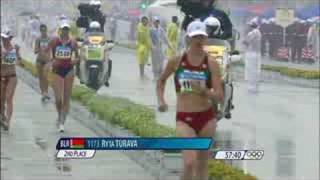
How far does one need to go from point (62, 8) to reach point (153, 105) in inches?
117

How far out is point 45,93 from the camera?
13.6 metres

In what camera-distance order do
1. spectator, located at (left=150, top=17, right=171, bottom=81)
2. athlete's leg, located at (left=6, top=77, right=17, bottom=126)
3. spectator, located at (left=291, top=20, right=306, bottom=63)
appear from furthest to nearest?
1. athlete's leg, located at (left=6, top=77, right=17, bottom=126)
2. spectator, located at (left=291, top=20, right=306, bottom=63)
3. spectator, located at (left=150, top=17, right=171, bottom=81)

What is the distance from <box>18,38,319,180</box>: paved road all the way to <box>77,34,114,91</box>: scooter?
1.11 ft

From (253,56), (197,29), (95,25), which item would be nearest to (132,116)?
(95,25)

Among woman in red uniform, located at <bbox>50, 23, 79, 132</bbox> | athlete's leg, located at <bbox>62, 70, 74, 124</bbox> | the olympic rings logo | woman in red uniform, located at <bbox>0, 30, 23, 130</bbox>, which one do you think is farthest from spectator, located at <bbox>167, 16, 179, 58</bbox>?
woman in red uniform, located at <bbox>0, 30, 23, 130</bbox>

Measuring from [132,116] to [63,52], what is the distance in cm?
96

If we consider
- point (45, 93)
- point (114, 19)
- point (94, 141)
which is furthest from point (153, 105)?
Answer: point (94, 141)

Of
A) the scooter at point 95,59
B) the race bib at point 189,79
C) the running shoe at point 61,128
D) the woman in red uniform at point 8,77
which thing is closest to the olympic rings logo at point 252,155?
the race bib at point 189,79

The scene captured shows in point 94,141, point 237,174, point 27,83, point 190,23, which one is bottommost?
point 27,83

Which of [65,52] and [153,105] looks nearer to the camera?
[65,52]

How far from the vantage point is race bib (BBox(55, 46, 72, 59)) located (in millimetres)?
9906

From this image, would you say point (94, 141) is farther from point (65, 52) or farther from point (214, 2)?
point (65, 52)

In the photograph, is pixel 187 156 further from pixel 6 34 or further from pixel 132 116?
pixel 6 34

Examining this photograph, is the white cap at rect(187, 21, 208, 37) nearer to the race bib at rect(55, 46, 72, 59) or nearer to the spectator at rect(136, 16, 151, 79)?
the spectator at rect(136, 16, 151, 79)
